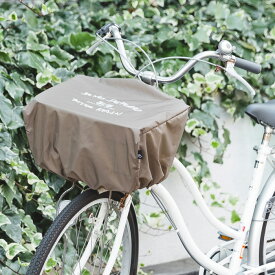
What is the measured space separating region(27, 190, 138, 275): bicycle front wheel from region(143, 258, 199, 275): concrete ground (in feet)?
2.55

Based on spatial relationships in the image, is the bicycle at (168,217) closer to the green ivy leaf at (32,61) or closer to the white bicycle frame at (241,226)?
the white bicycle frame at (241,226)

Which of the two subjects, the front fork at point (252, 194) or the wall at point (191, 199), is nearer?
the front fork at point (252, 194)

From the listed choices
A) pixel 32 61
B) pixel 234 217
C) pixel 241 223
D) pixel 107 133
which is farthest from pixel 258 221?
pixel 32 61

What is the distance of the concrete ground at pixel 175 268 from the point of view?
393 cm

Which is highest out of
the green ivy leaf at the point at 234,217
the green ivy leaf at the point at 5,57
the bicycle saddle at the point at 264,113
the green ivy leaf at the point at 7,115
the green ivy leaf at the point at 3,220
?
the green ivy leaf at the point at 5,57

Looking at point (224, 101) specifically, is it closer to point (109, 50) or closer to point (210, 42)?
point (210, 42)

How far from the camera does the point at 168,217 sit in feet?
9.49

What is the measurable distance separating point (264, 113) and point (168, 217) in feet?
2.02

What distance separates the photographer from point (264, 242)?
3.17 meters

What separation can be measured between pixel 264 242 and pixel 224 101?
1.27 metres

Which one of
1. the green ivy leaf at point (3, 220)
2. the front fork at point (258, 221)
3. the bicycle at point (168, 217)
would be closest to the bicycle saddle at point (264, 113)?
the bicycle at point (168, 217)

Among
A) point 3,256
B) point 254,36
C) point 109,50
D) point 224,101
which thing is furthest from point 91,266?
point 254,36

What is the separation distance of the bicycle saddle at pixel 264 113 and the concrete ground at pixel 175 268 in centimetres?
117

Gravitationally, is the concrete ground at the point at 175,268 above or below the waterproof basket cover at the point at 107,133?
below
